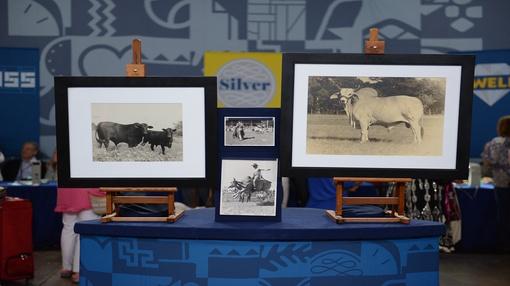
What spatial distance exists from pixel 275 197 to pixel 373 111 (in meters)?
0.50

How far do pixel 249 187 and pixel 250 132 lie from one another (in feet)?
0.69

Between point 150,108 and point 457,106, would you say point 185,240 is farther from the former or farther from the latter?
point 457,106

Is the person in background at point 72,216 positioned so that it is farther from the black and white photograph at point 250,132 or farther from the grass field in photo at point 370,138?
the grass field in photo at point 370,138

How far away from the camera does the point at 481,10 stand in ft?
22.5

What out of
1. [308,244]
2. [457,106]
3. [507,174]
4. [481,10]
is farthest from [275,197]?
[481,10]

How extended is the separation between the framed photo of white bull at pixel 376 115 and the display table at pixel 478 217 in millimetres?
3423

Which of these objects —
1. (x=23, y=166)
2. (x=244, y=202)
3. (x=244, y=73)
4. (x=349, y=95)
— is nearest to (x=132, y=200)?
(x=244, y=202)

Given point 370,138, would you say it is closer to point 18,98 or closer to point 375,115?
point 375,115

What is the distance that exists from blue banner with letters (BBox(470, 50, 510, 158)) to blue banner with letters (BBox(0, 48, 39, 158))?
19.4 feet

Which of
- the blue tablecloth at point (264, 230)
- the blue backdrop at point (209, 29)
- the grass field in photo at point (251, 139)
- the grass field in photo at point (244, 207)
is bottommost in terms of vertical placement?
the blue tablecloth at point (264, 230)

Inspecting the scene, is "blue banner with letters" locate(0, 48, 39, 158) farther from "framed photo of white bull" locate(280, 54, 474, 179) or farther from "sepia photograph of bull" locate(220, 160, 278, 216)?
"framed photo of white bull" locate(280, 54, 474, 179)

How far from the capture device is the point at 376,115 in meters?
1.92

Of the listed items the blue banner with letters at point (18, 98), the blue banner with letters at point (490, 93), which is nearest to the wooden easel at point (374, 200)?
the blue banner with letters at point (490, 93)

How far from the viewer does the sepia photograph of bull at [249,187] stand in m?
1.90
